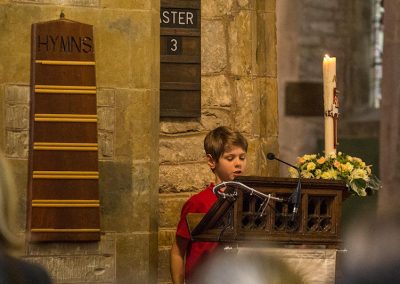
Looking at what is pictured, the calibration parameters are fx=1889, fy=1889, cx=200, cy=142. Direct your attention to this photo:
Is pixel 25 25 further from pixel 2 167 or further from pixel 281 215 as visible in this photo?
pixel 2 167

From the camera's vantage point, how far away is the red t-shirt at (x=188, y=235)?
7844mm

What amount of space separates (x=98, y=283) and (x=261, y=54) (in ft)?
5.46

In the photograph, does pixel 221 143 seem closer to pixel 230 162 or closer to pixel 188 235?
pixel 230 162

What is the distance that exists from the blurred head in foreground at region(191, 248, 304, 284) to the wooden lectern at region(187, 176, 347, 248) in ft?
0.22

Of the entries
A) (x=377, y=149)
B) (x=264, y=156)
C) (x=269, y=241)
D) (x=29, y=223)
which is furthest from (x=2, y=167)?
(x=377, y=149)

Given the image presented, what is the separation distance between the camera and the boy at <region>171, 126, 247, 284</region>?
26.0 ft

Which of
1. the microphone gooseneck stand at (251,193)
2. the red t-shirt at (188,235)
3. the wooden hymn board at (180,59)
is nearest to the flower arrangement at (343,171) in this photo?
the red t-shirt at (188,235)

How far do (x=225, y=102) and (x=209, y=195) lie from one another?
5.67 ft

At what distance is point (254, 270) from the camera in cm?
691

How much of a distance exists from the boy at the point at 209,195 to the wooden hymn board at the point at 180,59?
1410 mm

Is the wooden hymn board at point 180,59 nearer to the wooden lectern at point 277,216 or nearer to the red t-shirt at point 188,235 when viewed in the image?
the red t-shirt at point 188,235

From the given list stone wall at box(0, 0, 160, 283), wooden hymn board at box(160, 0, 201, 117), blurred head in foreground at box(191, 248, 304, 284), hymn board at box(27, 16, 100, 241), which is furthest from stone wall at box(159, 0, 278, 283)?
blurred head in foreground at box(191, 248, 304, 284)

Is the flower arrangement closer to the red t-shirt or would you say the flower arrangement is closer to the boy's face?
the boy's face

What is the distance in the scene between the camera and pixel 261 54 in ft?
32.2
